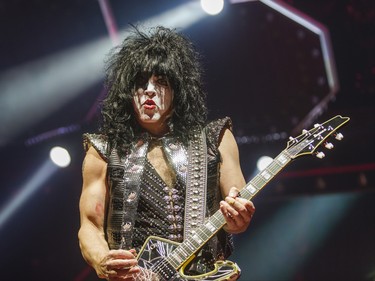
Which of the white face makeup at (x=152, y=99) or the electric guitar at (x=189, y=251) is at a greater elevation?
the white face makeup at (x=152, y=99)

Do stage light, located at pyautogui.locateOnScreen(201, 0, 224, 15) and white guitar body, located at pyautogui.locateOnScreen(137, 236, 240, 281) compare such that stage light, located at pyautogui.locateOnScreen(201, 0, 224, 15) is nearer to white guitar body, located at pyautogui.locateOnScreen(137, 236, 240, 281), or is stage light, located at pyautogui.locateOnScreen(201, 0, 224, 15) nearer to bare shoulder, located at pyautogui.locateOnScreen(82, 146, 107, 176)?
bare shoulder, located at pyautogui.locateOnScreen(82, 146, 107, 176)

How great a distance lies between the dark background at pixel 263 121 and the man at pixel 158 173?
239 cm

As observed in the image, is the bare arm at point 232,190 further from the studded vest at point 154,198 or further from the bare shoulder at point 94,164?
the bare shoulder at point 94,164

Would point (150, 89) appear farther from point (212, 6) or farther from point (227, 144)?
point (212, 6)

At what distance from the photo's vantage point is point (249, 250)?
5824 mm

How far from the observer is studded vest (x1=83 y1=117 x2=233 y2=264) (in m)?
2.72

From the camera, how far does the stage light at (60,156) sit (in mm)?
5828

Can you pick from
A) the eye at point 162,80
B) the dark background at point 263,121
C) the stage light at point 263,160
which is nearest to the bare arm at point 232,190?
the eye at point 162,80

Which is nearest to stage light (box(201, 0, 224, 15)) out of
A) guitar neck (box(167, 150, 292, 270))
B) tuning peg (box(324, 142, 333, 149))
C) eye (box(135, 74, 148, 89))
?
eye (box(135, 74, 148, 89))

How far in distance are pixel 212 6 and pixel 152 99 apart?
2926 mm

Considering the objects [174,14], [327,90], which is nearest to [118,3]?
[174,14]

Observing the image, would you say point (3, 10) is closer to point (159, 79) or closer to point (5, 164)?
point (5, 164)

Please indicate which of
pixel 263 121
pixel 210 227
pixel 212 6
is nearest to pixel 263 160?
pixel 263 121

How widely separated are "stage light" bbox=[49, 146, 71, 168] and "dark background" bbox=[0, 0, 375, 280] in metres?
0.06
